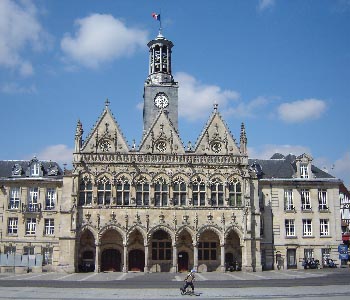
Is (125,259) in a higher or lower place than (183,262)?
higher

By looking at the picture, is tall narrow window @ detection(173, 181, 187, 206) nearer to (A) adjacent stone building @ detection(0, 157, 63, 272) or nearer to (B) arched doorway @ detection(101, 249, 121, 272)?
(B) arched doorway @ detection(101, 249, 121, 272)

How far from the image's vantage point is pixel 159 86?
60281 mm

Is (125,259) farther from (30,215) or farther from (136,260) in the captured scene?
(30,215)

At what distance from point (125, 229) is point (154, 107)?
17.4m

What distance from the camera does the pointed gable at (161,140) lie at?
178ft

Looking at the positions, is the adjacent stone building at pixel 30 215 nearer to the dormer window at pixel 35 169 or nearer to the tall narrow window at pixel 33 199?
the tall narrow window at pixel 33 199

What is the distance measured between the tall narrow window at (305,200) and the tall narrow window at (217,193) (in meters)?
11.3

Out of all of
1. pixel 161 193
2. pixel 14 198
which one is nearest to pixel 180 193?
pixel 161 193

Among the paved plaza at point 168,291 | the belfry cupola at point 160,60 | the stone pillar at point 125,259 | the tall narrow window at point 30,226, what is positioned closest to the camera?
the paved plaza at point 168,291

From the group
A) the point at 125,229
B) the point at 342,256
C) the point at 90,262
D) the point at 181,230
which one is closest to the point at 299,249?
the point at 342,256

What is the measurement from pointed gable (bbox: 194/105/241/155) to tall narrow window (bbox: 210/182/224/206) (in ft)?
12.7

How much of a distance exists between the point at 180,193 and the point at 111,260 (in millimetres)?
10975

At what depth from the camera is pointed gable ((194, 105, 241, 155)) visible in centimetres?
5481

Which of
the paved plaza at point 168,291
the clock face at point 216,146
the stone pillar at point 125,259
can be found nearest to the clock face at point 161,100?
the clock face at point 216,146
